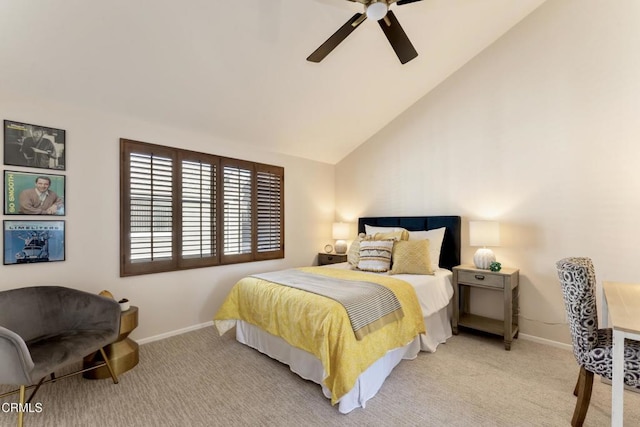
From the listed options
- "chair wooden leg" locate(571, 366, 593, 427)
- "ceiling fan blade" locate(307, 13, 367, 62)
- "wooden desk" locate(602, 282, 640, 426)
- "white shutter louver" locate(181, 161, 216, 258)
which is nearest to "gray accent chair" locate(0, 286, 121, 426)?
"white shutter louver" locate(181, 161, 216, 258)

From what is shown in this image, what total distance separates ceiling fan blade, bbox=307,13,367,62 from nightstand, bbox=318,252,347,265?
112 inches

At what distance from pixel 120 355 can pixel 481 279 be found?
11.4ft

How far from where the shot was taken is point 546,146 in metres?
3.07

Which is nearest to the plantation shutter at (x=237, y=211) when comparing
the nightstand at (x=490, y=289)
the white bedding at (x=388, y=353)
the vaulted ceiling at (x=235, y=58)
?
the vaulted ceiling at (x=235, y=58)

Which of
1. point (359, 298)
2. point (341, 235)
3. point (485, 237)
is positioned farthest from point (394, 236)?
point (359, 298)

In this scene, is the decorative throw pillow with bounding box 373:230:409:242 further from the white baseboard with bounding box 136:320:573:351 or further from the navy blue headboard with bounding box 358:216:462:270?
the white baseboard with bounding box 136:320:573:351

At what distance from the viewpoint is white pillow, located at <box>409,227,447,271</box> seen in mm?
3432

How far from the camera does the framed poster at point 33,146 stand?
2416mm

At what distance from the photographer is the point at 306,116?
3.80 metres

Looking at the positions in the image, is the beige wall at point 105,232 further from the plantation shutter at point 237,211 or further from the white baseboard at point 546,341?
the white baseboard at point 546,341

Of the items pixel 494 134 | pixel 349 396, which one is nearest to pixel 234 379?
pixel 349 396

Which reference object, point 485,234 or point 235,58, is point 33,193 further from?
point 485,234

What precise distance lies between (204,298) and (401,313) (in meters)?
2.36

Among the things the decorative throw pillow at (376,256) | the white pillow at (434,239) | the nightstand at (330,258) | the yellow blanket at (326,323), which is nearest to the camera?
the yellow blanket at (326,323)
